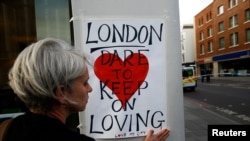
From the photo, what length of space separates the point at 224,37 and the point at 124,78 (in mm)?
41240

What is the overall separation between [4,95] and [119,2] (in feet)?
4.88

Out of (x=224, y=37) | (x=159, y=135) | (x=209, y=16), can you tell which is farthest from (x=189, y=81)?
(x=209, y=16)

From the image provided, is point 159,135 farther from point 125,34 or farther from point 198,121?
point 198,121

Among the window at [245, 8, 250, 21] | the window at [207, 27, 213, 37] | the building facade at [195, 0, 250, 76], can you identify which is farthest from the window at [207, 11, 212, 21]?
the window at [245, 8, 250, 21]

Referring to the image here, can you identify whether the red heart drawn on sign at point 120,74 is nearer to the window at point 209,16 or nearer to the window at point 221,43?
the window at point 221,43

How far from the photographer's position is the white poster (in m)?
1.87

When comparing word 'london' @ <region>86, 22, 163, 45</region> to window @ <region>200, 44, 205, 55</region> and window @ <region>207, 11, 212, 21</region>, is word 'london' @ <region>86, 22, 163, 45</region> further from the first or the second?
window @ <region>200, 44, 205, 55</region>

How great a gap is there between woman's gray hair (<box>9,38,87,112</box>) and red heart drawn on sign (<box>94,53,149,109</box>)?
788mm

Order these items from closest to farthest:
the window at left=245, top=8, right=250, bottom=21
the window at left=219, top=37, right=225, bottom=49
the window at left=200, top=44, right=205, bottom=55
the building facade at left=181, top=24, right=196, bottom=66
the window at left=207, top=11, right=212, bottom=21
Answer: the window at left=245, top=8, right=250, bottom=21 → the window at left=219, top=37, right=225, bottom=49 → the window at left=207, top=11, right=212, bottom=21 → the window at left=200, top=44, right=205, bottom=55 → the building facade at left=181, top=24, right=196, bottom=66

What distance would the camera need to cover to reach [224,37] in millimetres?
40281

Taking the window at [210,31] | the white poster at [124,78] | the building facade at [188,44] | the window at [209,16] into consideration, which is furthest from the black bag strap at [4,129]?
the building facade at [188,44]

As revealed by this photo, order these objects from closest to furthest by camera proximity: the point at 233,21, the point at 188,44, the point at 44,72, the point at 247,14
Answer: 1. the point at 44,72
2. the point at 247,14
3. the point at 233,21
4. the point at 188,44

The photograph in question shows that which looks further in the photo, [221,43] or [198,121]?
[221,43]

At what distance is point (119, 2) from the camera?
1.88 m
